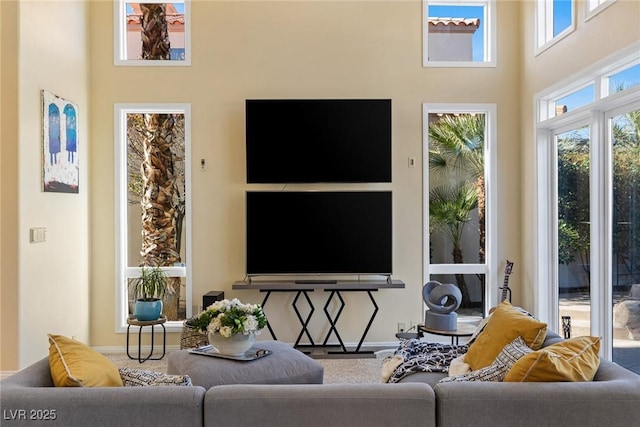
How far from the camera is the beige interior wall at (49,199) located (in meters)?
3.97

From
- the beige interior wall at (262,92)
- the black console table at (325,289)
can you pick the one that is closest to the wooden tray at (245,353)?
the black console table at (325,289)

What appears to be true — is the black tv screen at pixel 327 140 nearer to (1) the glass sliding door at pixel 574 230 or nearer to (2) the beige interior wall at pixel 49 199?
(1) the glass sliding door at pixel 574 230

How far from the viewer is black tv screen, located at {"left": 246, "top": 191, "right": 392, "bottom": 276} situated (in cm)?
512

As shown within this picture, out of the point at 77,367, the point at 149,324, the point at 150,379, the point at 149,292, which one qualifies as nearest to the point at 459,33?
the point at 149,292

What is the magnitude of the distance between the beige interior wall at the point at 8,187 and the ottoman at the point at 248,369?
148 cm

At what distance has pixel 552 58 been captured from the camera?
15.2ft

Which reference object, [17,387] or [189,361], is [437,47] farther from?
[17,387]

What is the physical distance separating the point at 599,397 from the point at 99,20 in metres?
5.56

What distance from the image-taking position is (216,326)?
10.4 ft

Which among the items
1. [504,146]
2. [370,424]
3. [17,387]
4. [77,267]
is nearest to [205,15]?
[77,267]

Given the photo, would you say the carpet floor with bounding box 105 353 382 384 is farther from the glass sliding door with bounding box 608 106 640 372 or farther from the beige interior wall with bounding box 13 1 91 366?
the glass sliding door with bounding box 608 106 640 372

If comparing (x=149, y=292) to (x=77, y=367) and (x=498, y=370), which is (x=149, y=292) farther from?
(x=498, y=370)

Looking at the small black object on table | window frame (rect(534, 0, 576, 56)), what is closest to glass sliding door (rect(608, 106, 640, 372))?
window frame (rect(534, 0, 576, 56))

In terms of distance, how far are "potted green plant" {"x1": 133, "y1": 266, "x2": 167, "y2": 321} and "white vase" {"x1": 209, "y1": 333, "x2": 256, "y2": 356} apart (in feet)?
5.90
